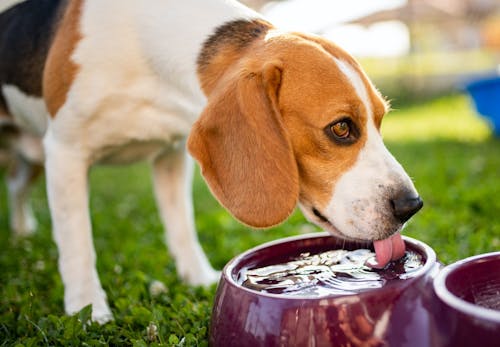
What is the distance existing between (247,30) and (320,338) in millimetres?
1521

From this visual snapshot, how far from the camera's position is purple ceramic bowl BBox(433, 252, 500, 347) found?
1.68 m

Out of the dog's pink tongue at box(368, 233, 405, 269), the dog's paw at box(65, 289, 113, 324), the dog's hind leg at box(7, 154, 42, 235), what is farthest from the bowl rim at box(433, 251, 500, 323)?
the dog's hind leg at box(7, 154, 42, 235)

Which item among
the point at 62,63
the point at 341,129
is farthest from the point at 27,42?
the point at 341,129

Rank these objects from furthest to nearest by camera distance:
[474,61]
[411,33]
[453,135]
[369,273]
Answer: [474,61], [411,33], [453,135], [369,273]

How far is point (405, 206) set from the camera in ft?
7.94

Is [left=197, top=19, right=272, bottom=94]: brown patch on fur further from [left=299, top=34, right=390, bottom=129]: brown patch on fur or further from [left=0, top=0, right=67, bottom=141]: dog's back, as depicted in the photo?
[left=0, top=0, right=67, bottom=141]: dog's back

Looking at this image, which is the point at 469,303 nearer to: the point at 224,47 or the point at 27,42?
the point at 224,47

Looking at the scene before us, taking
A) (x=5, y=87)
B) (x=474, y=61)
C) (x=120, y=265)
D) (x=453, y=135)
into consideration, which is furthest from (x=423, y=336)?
(x=474, y=61)

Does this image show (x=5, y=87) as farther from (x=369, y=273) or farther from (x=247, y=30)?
(x=369, y=273)

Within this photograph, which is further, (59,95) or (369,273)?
(59,95)

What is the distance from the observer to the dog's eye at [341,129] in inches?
98.6

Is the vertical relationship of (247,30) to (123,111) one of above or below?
above

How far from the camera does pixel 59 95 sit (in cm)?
307

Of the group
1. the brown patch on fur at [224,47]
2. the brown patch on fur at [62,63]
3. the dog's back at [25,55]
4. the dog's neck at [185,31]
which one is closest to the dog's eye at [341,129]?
the brown patch on fur at [224,47]
